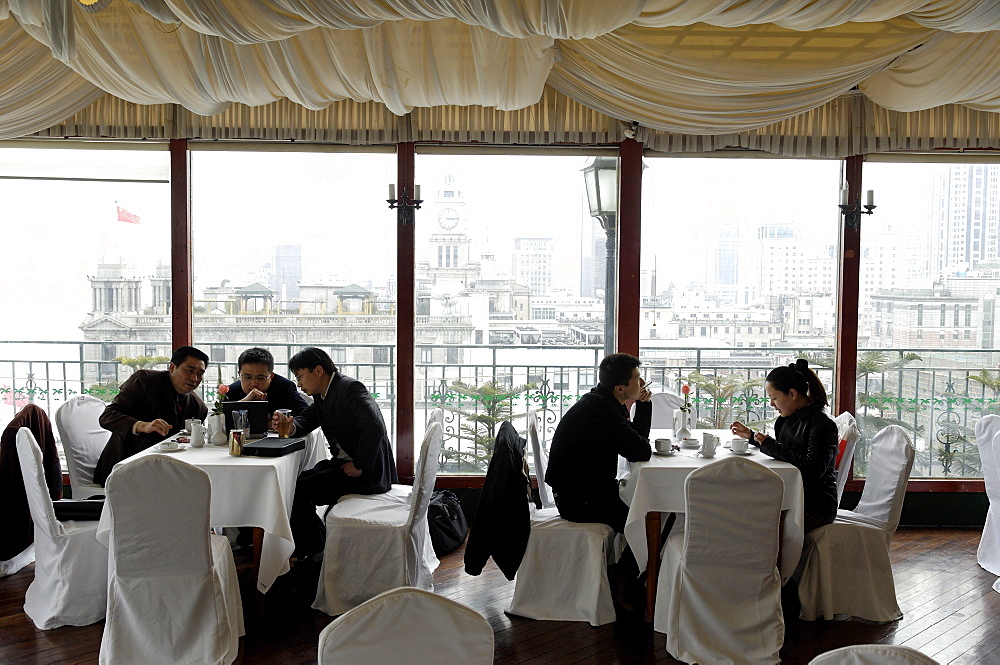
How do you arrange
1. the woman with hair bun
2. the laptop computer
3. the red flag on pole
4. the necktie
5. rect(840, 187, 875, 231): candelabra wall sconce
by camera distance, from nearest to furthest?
1. the woman with hair bun
2. the laptop computer
3. the necktie
4. rect(840, 187, 875, 231): candelabra wall sconce
5. the red flag on pole

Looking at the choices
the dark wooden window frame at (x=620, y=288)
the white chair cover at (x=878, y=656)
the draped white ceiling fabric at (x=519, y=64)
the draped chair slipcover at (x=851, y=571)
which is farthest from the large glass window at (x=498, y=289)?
the white chair cover at (x=878, y=656)

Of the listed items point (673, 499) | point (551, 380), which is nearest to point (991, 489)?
point (673, 499)

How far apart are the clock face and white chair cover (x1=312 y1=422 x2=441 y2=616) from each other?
1871 millimetres

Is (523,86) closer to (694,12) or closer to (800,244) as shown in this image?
(694,12)

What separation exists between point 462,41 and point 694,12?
4.30ft

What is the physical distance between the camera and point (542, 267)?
5207 millimetres

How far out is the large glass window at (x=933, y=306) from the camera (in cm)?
512

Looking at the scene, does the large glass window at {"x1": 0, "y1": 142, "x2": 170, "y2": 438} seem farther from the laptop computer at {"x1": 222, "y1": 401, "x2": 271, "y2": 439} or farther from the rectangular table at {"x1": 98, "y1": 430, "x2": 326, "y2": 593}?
the rectangular table at {"x1": 98, "y1": 430, "x2": 326, "y2": 593}

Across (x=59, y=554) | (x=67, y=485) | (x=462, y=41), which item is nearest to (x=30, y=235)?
(x=67, y=485)

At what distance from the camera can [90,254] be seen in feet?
16.9

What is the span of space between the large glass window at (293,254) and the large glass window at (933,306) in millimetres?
3184

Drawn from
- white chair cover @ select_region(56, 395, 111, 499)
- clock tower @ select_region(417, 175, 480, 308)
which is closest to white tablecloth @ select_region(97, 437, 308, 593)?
white chair cover @ select_region(56, 395, 111, 499)

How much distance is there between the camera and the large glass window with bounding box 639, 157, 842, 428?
203 inches

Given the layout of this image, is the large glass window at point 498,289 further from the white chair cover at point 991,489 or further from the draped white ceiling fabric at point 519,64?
the white chair cover at point 991,489
